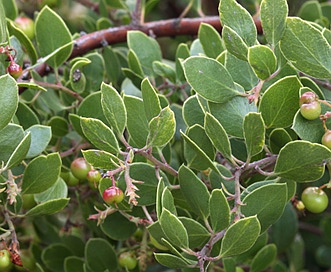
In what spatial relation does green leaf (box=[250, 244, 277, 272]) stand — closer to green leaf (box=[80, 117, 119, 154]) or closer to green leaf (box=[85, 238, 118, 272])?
green leaf (box=[85, 238, 118, 272])

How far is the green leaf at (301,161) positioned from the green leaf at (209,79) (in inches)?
4.6

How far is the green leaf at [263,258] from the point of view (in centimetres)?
115

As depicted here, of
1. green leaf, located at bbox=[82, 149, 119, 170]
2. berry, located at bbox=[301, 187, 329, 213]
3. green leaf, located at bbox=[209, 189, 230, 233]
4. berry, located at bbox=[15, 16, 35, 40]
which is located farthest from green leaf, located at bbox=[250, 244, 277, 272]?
berry, located at bbox=[15, 16, 35, 40]

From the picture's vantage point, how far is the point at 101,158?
836 mm

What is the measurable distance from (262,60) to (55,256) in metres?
0.63

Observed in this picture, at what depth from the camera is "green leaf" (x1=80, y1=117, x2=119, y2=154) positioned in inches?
32.5

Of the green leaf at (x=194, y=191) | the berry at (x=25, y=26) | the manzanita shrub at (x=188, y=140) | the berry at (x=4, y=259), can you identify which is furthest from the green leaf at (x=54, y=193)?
the berry at (x=25, y=26)

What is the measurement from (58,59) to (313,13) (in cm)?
61

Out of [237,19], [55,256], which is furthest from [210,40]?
[55,256]

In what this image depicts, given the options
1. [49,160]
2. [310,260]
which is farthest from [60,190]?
[310,260]

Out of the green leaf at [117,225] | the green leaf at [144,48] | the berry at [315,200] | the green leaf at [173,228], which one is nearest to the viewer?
the green leaf at [173,228]

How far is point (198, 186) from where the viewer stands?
875 millimetres

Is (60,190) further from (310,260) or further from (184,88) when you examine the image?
(310,260)

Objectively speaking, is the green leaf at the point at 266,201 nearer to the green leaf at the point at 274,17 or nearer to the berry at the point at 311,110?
the berry at the point at 311,110
